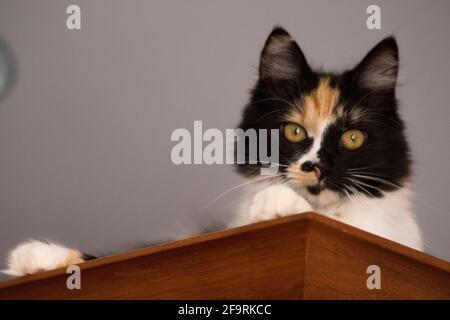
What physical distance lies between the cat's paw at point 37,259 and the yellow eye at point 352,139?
65 cm

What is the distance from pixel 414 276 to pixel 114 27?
1418mm

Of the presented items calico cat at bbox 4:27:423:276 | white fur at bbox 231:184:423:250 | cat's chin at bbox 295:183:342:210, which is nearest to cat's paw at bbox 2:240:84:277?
calico cat at bbox 4:27:423:276

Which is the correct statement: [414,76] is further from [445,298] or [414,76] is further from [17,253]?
[17,253]

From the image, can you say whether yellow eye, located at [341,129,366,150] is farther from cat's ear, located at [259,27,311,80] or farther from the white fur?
cat's ear, located at [259,27,311,80]

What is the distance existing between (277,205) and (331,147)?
30 centimetres

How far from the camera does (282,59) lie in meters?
1.51

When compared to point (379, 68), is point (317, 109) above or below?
below

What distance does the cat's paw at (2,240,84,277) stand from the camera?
1.16 m

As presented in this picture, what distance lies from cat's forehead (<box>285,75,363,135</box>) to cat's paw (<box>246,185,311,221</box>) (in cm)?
31

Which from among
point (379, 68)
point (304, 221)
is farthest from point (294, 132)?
point (304, 221)

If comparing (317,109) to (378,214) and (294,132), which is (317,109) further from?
(378,214)

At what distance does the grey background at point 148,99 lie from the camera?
6.10 feet

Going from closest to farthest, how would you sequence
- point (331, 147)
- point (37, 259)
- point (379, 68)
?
point (37, 259) → point (331, 147) → point (379, 68)

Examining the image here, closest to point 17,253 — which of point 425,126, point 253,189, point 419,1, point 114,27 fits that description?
point 253,189
